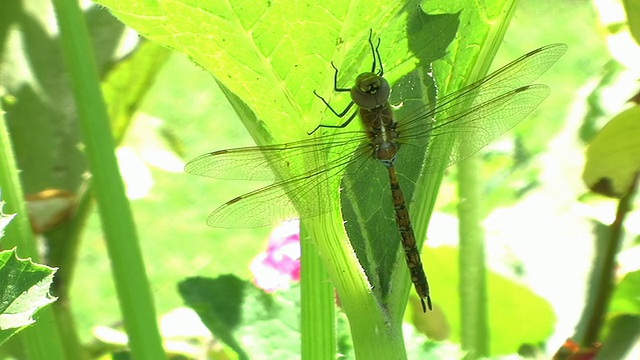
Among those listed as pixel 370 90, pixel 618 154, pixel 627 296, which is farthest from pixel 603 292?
pixel 370 90

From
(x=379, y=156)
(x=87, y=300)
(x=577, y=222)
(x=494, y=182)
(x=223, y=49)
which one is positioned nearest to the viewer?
(x=223, y=49)

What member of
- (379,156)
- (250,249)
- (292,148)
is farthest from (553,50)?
(250,249)

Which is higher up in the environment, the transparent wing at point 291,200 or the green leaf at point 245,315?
the transparent wing at point 291,200

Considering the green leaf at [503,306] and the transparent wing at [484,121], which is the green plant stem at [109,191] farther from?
the green leaf at [503,306]

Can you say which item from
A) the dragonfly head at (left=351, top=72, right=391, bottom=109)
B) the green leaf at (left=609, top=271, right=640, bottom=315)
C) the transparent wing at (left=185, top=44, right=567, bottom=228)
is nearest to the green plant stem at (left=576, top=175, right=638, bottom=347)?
the green leaf at (left=609, top=271, right=640, bottom=315)

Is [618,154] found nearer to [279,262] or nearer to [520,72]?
[520,72]

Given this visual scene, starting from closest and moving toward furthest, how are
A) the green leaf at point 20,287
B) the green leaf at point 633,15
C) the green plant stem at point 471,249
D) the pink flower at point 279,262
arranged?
1. the green leaf at point 20,287
2. the green leaf at point 633,15
3. the green plant stem at point 471,249
4. the pink flower at point 279,262

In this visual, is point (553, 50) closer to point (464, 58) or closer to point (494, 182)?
point (464, 58)

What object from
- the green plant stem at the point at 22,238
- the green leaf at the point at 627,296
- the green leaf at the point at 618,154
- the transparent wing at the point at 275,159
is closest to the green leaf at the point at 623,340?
the green leaf at the point at 627,296

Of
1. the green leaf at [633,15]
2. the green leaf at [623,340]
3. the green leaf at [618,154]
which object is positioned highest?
the green leaf at [633,15]
